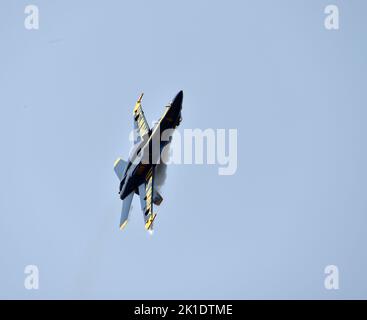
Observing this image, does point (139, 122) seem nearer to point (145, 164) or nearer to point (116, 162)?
point (116, 162)

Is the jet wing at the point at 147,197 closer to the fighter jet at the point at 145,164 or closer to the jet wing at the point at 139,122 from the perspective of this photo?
the fighter jet at the point at 145,164

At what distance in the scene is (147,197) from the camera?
219 feet

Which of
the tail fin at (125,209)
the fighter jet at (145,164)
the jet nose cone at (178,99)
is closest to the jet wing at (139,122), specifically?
the fighter jet at (145,164)

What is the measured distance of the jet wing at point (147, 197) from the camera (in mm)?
66000

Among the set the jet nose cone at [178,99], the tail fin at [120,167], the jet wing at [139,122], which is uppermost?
the jet nose cone at [178,99]

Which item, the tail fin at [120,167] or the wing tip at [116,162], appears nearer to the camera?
the tail fin at [120,167]

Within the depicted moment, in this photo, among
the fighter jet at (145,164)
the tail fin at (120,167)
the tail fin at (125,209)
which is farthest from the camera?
the tail fin at (120,167)

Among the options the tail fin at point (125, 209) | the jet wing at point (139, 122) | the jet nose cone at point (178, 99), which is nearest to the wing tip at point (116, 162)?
the jet wing at point (139, 122)

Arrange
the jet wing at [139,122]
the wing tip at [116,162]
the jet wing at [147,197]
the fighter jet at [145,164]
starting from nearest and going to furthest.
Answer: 1. the fighter jet at [145,164]
2. the jet wing at [147,197]
3. the jet wing at [139,122]
4. the wing tip at [116,162]

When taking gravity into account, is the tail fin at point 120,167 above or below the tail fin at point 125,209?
above

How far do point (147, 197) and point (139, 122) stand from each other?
7.72 m

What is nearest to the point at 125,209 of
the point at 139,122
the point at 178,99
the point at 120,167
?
the point at 120,167
